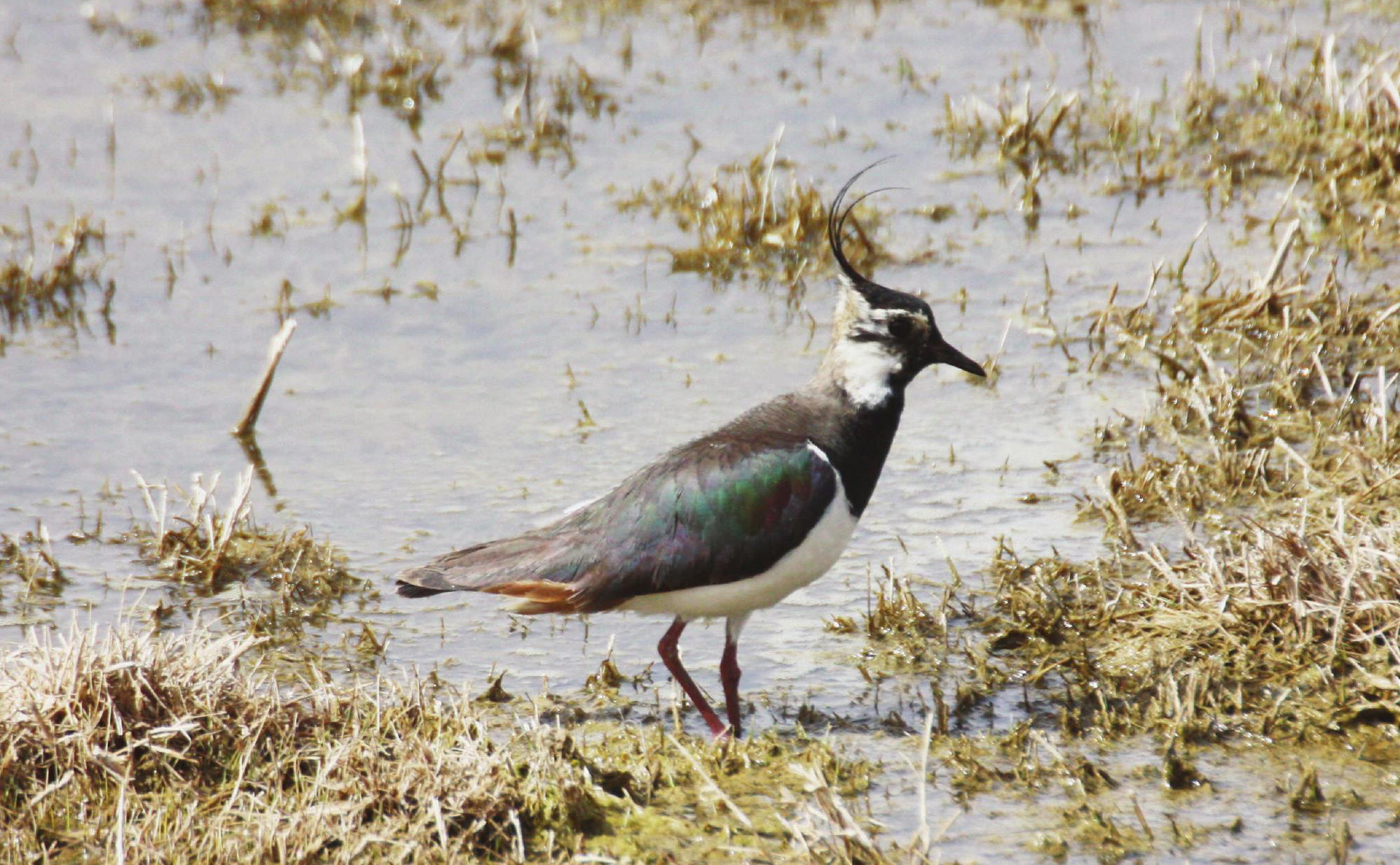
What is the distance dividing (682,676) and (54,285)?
16.5 ft

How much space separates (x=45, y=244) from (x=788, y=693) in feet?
19.2

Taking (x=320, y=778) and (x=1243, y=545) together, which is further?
(x=1243, y=545)

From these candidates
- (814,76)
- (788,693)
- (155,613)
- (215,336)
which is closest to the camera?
(788,693)

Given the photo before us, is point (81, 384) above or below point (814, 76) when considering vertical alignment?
below

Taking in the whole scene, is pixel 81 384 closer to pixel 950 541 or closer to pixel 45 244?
pixel 45 244

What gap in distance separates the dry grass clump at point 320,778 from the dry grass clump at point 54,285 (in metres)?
4.32

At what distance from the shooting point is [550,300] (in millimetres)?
8641

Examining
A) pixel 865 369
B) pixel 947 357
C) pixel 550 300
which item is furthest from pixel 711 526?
pixel 550 300

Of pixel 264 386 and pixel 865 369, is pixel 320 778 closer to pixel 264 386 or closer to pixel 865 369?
pixel 865 369

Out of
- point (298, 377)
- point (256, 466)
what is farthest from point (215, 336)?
point (256, 466)

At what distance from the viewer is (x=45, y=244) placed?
30.3 ft

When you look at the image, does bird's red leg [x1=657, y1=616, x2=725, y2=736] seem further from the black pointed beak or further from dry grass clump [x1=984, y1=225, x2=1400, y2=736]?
the black pointed beak

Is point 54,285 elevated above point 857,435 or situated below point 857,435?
below

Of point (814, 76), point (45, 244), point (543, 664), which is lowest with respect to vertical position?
point (543, 664)
